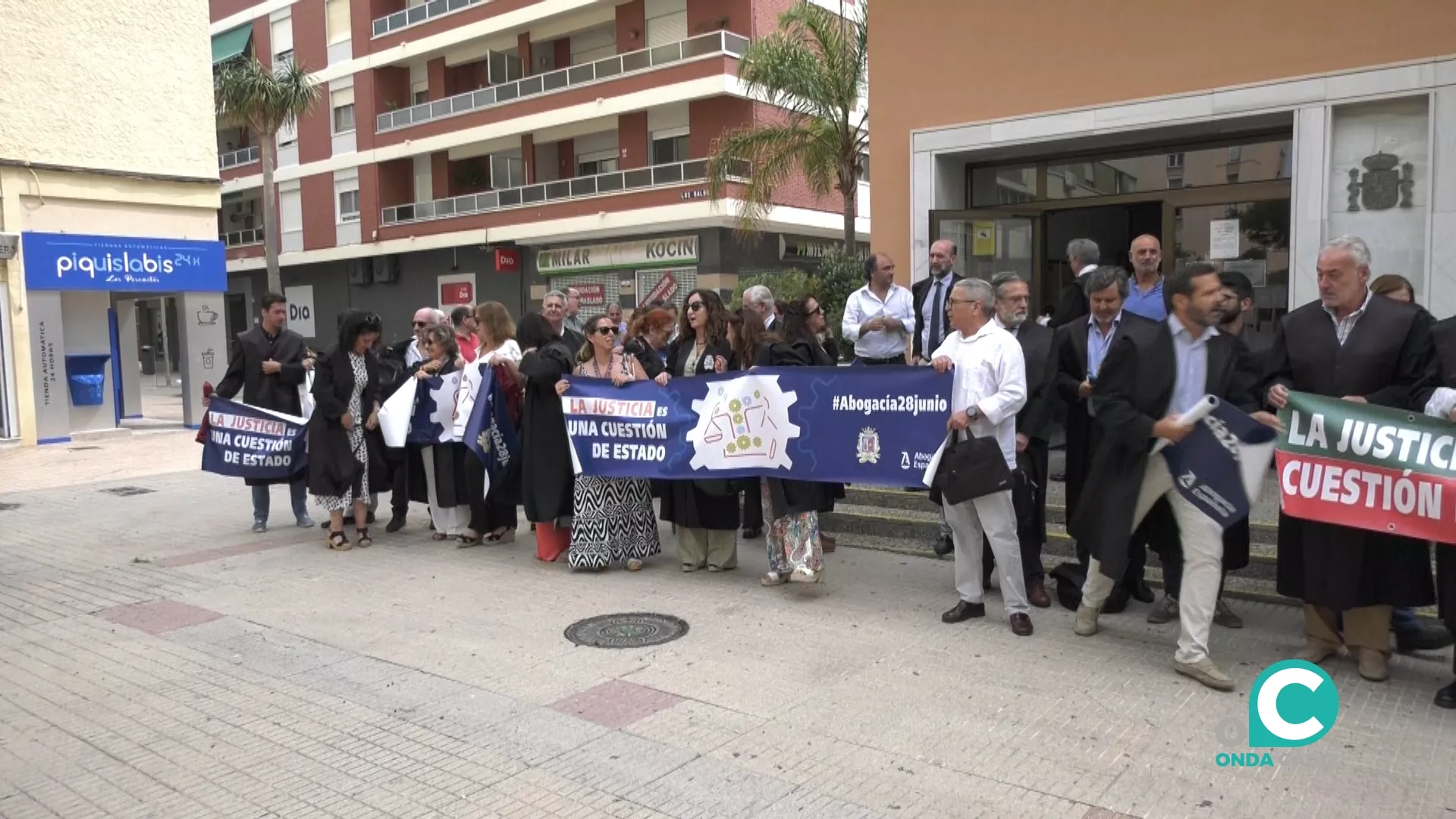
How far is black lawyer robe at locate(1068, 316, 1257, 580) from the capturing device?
499cm

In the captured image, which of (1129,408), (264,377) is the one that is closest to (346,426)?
(264,377)

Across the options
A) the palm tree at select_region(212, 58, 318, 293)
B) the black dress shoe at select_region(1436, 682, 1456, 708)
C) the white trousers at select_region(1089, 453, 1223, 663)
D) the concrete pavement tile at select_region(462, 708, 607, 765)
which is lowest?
the concrete pavement tile at select_region(462, 708, 607, 765)

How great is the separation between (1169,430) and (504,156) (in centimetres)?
2929

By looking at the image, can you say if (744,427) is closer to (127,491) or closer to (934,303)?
(934,303)

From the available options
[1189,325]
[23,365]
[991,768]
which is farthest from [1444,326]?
[23,365]

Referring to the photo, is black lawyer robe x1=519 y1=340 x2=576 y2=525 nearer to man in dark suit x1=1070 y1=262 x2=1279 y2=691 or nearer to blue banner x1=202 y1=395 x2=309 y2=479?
blue banner x1=202 y1=395 x2=309 y2=479

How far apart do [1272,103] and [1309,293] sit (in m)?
1.71

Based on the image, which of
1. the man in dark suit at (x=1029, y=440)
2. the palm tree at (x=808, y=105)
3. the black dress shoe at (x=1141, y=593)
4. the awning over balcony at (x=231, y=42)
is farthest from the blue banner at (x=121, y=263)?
the awning over balcony at (x=231, y=42)

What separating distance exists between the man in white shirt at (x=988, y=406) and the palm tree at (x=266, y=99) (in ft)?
89.6

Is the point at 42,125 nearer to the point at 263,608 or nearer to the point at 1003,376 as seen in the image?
the point at 263,608

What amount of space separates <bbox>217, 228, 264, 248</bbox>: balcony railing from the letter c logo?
39.4 metres

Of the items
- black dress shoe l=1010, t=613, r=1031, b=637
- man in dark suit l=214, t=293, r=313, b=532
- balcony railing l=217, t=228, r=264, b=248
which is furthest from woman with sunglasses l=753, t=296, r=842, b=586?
balcony railing l=217, t=228, r=264, b=248

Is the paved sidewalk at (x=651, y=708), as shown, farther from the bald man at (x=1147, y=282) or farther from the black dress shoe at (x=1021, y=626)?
the bald man at (x=1147, y=282)

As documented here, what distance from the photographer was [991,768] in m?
4.04
